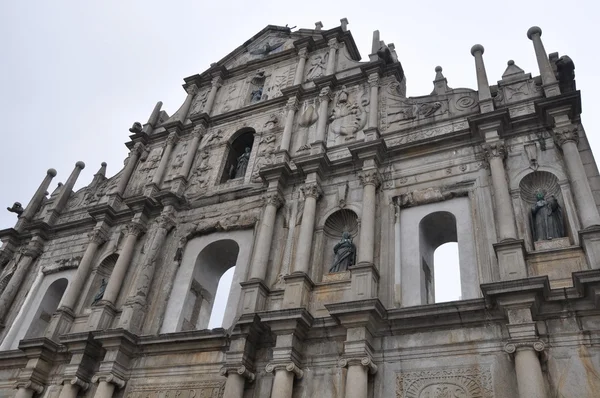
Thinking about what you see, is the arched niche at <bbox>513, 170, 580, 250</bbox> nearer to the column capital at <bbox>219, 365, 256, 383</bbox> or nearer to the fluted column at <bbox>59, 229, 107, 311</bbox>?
the column capital at <bbox>219, 365, 256, 383</bbox>

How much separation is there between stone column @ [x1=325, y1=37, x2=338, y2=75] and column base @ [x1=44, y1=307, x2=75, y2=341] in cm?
928

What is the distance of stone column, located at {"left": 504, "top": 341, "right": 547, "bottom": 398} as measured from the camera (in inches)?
269

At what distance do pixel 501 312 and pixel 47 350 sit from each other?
9451 millimetres

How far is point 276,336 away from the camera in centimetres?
909

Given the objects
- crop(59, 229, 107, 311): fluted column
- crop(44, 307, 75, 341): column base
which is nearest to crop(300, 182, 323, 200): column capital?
crop(59, 229, 107, 311): fluted column

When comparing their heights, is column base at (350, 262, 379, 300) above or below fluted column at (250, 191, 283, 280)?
below

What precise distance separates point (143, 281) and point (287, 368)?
4.82m

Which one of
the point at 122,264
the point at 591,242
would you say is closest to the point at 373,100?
the point at 591,242

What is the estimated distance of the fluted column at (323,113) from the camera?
12820 millimetres

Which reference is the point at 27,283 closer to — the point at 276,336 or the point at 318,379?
the point at 276,336

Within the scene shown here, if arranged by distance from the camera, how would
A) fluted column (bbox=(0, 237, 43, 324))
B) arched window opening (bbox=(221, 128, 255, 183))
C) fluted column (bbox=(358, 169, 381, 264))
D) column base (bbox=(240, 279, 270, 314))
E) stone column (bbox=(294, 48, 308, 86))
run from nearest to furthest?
1. fluted column (bbox=(358, 169, 381, 264))
2. column base (bbox=(240, 279, 270, 314))
3. fluted column (bbox=(0, 237, 43, 324))
4. arched window opening (bbox=(221, 128, 255, 183))
5. stone column (bbox=(294, 48, 308, 86))

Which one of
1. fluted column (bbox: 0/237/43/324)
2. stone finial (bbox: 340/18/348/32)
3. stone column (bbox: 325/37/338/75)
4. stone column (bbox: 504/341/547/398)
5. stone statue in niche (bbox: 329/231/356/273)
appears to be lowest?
stone column (bbox: 504/341/547/398)

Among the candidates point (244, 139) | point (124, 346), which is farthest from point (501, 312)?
point (244, 139)

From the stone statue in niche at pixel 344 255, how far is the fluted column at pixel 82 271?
674 cm
